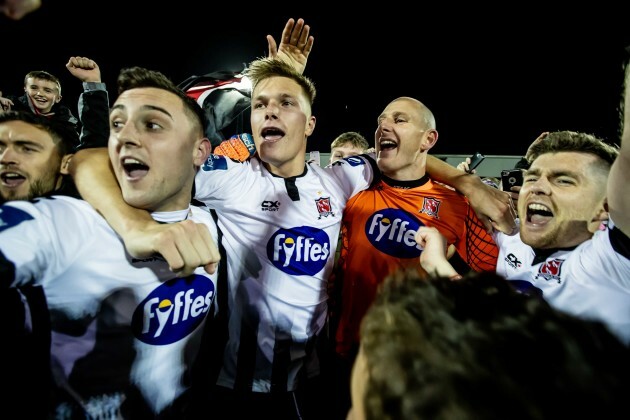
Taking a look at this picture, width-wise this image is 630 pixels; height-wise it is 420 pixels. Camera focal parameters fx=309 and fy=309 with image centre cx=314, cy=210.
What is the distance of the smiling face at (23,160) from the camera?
4.14ft

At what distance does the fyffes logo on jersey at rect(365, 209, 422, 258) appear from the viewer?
229 cm

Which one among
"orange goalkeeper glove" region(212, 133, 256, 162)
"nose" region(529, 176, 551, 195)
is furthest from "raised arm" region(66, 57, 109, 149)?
"orange goalkeeper glove" region(212, 133, 256, 162)

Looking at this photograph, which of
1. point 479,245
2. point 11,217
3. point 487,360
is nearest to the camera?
point 487,360

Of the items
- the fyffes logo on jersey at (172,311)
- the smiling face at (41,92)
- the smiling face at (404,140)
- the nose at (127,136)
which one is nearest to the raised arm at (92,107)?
the nose at (127,136)

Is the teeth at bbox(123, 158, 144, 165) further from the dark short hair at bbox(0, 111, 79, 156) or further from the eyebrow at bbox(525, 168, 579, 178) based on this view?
the eyebrow at bbox(525, 168, 579, 178)

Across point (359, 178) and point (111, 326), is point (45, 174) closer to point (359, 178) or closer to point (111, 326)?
point (111, 326)

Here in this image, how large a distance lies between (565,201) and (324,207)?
1.41 m

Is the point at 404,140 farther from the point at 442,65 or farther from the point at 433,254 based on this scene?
the point at 442,65

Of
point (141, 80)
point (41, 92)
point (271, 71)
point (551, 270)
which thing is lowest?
point (551, 270)

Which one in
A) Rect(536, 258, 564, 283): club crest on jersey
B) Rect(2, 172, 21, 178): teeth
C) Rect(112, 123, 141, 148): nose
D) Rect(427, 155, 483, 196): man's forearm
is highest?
Rect(112, 123, 141, 148): nose

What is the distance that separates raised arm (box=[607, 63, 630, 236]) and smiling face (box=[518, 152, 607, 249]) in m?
0.83

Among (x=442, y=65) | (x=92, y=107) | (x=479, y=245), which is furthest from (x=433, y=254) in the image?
(x=442, y=65)

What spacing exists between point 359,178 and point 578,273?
147 centimetres

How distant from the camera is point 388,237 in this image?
91.4 inches
